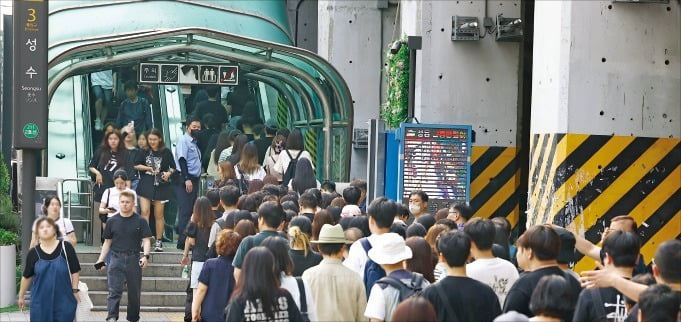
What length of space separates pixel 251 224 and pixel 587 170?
3.78 m

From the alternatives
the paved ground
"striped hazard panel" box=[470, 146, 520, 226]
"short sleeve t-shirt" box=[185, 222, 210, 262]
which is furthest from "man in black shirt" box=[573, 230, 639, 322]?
"striped hazard panel" box=[470, 146, 520, 226]

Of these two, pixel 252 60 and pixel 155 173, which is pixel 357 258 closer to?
pixel 155 173

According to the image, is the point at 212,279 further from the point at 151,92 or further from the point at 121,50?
the point at 151,92

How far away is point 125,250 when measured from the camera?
52.2 ft

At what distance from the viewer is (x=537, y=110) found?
14.6 meters

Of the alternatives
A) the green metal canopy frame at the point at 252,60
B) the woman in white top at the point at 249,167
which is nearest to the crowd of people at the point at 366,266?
the woman in white top at the point at 249,167

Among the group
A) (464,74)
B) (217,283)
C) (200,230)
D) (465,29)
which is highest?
(465,29)

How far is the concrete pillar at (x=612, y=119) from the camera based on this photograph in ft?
45.2

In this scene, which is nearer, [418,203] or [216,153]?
[418,203]

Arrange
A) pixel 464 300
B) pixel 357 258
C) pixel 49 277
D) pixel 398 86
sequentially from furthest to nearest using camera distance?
pixel 398 86, pixel 49 277, pixel 357 258, pixel 464 300

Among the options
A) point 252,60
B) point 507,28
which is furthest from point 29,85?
point 252,60

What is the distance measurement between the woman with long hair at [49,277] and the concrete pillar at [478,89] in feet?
27.0

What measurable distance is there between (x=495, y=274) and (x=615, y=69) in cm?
494

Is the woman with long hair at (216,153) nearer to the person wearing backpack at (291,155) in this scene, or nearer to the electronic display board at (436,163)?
the person wearing backpack at (291,155)
